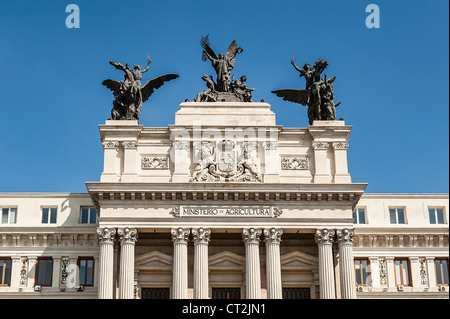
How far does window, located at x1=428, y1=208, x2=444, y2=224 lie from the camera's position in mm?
55188

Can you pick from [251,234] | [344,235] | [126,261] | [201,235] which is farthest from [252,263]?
[126,261]

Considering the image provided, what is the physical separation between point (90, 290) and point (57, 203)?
6.65 m

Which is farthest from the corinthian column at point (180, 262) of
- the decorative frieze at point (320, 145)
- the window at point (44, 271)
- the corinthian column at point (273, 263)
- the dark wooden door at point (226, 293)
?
the window at point (44, 271)

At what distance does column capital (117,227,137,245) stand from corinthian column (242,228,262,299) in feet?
21.6

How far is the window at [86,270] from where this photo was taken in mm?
52062

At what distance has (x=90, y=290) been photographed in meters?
51.5

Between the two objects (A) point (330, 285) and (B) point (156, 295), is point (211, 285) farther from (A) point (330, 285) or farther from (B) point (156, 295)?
(A) point (330, 285)

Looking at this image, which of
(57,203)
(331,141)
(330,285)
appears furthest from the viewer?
(57,203)

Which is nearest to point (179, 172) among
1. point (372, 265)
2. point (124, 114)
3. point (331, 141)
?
point (124, 114)

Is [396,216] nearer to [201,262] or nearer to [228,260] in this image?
[228,260]

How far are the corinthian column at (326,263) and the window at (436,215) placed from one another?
10720 millimetres

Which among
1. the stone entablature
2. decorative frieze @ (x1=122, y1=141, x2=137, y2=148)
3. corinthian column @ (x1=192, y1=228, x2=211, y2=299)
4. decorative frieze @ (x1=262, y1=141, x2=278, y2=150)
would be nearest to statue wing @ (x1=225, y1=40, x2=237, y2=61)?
the stone entablature

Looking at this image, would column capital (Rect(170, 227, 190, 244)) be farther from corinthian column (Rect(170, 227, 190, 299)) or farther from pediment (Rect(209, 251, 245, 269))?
pediment (Rect(209, 251, 245, 269))

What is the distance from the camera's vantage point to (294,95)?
54000 mm
